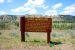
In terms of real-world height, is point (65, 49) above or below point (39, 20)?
below

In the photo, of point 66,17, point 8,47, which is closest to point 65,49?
point 8,47

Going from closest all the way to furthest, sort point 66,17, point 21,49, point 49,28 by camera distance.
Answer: point 21,49 → point 49,28 → point 66,17

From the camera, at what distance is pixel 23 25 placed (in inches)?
746

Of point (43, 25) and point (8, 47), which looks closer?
point (8, 47)

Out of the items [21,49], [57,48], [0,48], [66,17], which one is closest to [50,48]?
[57,48]

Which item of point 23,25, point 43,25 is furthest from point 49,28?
point 23,25

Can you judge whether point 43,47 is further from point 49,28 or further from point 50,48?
point 49,28

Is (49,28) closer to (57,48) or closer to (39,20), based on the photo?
(39,20)

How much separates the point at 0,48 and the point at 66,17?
290ft

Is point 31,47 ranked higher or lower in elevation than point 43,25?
lower

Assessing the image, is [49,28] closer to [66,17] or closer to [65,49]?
[65,49]

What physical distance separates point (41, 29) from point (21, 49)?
11.2 ft

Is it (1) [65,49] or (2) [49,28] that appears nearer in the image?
(1) [65,49]

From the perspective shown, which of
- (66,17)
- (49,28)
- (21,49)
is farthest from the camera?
(66,17)
